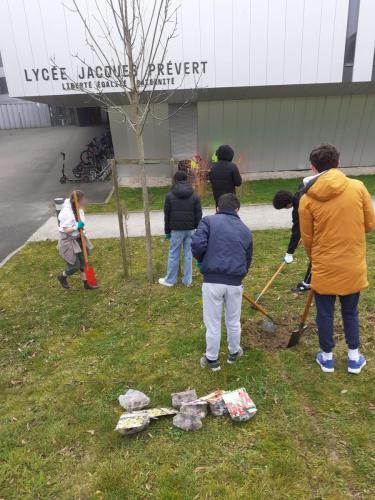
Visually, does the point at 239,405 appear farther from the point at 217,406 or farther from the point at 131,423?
the point at 131,423

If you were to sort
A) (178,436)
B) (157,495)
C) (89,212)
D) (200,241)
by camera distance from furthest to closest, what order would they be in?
(89,212) < (200,241) < (178,436) < (157,495)

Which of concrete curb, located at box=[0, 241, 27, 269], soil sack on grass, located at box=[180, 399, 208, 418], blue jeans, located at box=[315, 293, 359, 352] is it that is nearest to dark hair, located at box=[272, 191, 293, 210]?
blue jeans, located at box=[315, 293, 359, 352]

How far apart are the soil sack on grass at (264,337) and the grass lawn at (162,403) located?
0.09 feet

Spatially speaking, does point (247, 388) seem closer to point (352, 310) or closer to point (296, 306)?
point (352, 310)

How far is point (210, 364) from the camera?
3.78 metres

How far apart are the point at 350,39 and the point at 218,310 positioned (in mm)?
8716

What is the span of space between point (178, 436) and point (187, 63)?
8484 mm

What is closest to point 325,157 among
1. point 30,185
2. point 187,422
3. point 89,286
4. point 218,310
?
point 218,310

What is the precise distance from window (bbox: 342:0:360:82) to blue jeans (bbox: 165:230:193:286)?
6.94 meters

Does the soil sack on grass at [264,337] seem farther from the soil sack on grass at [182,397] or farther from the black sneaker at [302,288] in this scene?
the soil sack on grass at [182,397]

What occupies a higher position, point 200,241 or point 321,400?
point 200,241

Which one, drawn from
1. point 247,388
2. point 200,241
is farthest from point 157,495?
point 200,241

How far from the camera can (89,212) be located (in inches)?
380

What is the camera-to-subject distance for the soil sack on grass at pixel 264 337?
417 cm
